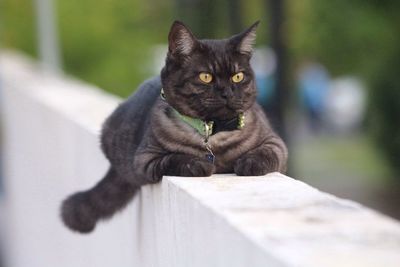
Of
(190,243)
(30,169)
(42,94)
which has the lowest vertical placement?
(30,169)

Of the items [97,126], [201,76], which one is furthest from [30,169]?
[201,76]

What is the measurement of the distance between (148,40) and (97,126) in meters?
13.9

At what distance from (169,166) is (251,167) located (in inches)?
13.4

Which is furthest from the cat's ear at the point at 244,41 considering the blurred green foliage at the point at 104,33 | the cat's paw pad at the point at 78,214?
the blurred green foliage at the point at 104,33

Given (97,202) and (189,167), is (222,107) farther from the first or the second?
(97,202)

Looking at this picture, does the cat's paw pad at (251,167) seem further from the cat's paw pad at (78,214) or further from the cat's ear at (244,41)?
the cat's paw pad at (78,214)

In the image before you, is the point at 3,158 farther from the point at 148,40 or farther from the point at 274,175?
the point at 274,175

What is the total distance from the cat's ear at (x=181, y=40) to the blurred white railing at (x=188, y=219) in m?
0.54

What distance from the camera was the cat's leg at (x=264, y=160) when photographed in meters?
4.34

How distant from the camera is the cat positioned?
14.6 feet

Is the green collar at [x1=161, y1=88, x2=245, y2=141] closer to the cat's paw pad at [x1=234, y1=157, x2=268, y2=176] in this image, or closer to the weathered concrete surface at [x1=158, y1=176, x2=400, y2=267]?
the cat's paw pad at [x1=234, y1=157, x2=268, y2=176]

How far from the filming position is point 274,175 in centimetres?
423

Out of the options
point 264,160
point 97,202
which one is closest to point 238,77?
point 264,160

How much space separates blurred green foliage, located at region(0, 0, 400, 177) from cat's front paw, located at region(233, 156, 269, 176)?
10728 mm
